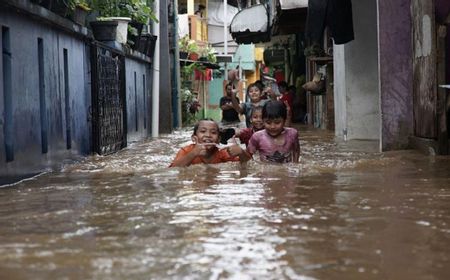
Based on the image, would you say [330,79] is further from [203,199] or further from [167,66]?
[203,199]

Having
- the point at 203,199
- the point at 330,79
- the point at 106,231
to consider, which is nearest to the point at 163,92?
the point at 330,79

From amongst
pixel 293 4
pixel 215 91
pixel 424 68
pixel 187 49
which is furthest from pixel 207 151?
pixel 215 91

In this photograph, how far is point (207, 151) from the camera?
22.5 ft

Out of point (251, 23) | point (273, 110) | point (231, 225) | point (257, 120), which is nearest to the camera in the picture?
point (231, 225)

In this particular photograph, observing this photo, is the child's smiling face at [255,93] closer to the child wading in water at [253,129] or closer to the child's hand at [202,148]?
the child wading in water at [253,129]

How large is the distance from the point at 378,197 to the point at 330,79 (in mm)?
11849

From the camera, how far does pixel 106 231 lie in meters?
3.55

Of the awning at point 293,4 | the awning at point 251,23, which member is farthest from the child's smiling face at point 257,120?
the awning at point 251,23

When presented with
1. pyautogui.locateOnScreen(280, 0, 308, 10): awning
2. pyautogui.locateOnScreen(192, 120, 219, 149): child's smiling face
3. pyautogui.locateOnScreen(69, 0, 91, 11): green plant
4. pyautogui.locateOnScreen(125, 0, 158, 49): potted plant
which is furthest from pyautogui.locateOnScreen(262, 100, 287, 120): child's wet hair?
pyautogui.locateOnScreen(280, 0, 308, 10): awning

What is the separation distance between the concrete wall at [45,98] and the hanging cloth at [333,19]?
3.65m

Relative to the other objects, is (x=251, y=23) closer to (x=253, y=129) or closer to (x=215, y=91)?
(x=253, y=129)

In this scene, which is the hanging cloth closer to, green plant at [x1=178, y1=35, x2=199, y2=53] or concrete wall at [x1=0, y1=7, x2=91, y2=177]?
concrete wall at [x1=0, y1=7, x2=91, y2=177]

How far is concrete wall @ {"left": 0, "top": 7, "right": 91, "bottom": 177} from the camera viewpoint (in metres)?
6.54

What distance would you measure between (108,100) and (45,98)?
3.39 m
